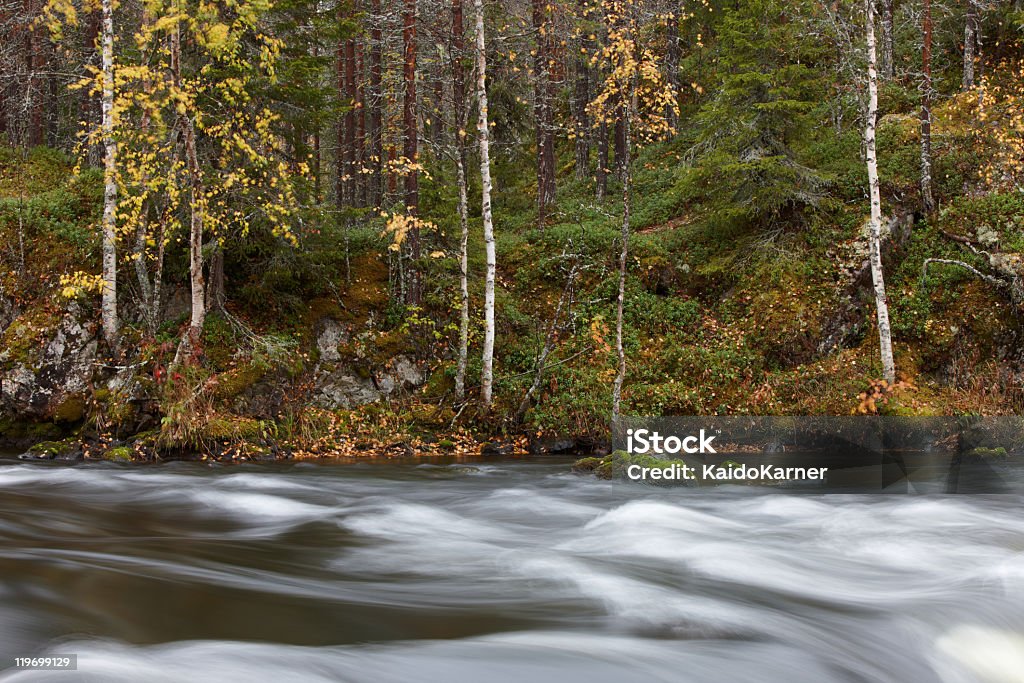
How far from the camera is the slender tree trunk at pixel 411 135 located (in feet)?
43.2

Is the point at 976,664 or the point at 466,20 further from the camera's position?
the point at 466,20

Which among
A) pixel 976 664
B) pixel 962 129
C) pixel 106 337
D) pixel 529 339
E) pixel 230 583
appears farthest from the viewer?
pixel 962 129

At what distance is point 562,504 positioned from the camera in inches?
328

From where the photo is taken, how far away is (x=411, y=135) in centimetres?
1322

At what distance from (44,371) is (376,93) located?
8.01 m

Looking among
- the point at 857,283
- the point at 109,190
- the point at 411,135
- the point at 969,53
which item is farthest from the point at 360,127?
the point at 969,53

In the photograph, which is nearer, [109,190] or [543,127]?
[109,190]

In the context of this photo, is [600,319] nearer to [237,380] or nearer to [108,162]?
[237,380]

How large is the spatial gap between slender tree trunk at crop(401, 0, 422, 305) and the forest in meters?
0.07

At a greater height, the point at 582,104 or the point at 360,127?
the point at 582,104

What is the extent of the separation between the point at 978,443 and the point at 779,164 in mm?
6293

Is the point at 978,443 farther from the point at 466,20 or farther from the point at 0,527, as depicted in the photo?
the point at 466,20

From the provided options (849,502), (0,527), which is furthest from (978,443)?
(0,527)

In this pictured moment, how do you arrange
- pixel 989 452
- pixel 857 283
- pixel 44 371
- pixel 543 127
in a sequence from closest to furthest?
pixel 989 452 < pixel 44 371 < pixel 857 283 < pixel 543 127
